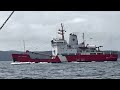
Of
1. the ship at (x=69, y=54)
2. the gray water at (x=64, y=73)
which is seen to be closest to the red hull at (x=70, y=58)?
the ship at (x=69, y=54)

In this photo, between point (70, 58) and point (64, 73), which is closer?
point (64, 73)

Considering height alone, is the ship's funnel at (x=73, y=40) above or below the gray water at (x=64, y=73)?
above

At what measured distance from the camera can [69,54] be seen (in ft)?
244

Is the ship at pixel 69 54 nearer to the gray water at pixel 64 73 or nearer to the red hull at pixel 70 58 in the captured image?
the red hull at pixel 70 58

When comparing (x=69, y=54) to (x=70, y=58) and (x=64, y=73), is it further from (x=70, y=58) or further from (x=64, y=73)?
(x=64, y=73)

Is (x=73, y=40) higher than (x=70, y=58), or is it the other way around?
(x=73, y=40)

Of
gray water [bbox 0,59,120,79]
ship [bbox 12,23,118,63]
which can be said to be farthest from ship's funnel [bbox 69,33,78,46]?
gray water [bbox 0,59,120,79]

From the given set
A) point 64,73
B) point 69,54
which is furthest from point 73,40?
point 64,73

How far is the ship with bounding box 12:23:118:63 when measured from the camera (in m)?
72.4

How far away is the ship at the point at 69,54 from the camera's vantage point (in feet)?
238

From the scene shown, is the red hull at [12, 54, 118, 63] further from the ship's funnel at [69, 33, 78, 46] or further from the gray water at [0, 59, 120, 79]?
the gray water at [0, 59, 120, 79]
